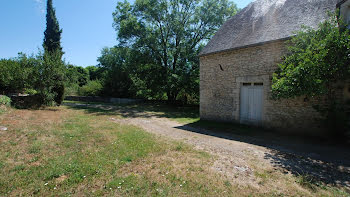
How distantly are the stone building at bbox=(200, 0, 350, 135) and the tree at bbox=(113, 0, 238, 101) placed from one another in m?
6.11

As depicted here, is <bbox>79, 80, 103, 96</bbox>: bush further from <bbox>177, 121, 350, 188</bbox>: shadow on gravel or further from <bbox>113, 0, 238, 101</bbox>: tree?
<bbox>177, 121, 350, 188</bbox>: shadow on gravel

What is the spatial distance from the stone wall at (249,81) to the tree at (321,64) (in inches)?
42.9

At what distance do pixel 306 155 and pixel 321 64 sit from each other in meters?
2.76

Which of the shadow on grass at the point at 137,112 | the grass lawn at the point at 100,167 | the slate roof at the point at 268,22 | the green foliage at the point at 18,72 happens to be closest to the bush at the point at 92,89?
the shadow on grass at the point at 137,112

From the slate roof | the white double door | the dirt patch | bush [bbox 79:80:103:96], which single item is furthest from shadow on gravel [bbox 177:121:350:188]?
bush [bbox 79:80:103:96]

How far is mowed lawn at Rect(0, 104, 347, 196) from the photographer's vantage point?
291cm

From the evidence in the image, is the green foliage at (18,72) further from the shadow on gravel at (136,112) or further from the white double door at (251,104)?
the white double door at (251,104)

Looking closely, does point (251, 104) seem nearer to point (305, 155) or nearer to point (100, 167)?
point (305, 155)

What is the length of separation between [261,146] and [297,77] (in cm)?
248

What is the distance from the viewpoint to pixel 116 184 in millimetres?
3068

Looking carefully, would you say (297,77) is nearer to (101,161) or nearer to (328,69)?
(328,69)

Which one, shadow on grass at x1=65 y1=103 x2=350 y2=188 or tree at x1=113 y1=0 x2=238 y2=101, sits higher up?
tree at x1=113 y1=0 x2=238 y2=101

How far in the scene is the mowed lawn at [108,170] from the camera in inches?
115

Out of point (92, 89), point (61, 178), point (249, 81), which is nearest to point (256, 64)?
point (249, 81)
